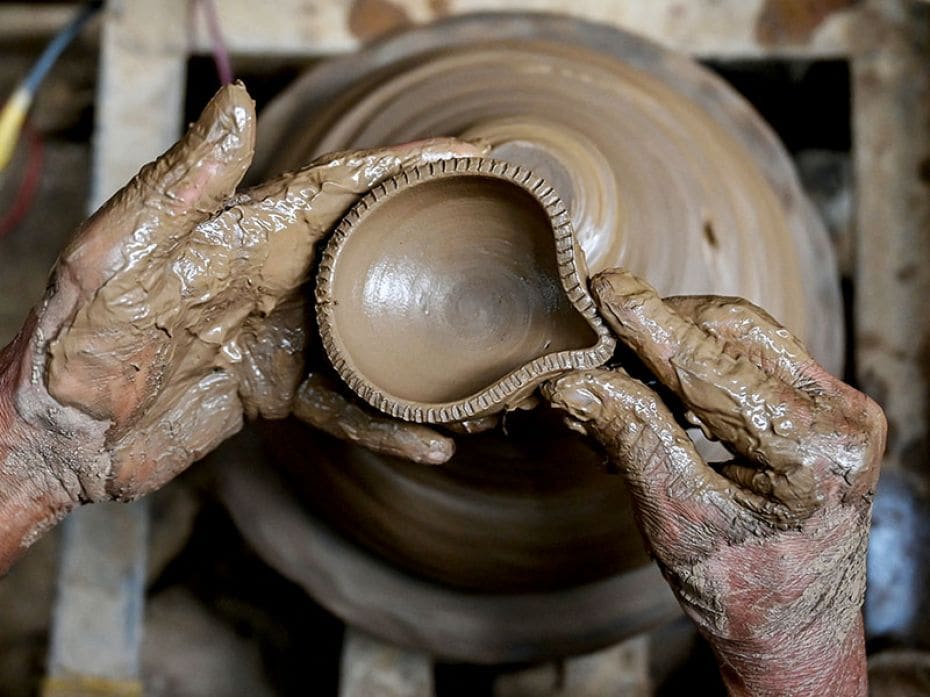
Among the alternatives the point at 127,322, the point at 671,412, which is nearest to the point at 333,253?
the point at 127,322

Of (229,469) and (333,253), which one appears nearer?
(333,253)

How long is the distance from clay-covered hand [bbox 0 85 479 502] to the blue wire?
3.25 ft

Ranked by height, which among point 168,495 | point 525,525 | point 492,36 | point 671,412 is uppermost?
point 492,36

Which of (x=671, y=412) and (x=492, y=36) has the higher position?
(x=492, y=36)

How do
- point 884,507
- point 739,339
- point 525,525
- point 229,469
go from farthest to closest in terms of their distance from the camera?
point 884,507 < point 229,469 < point 525,525 < point 739,339

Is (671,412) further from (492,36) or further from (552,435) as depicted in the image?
(492,36)

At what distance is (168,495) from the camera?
5.75 feet

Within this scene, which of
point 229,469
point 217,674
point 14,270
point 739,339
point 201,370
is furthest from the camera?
point 14,270

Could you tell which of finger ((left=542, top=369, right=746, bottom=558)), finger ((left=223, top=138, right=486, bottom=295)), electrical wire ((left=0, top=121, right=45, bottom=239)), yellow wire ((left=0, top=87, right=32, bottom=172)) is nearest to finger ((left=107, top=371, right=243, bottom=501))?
finger ((left=223, top=138, right=486, bottom=295))

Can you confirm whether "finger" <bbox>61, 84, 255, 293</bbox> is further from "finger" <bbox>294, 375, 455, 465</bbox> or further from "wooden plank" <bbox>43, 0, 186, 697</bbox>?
"wooden plank" <bbox>43, 0, 186, 697</bbox>

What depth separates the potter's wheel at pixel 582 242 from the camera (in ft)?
→ 3.72

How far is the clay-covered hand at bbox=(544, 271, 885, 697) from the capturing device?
2.60ft

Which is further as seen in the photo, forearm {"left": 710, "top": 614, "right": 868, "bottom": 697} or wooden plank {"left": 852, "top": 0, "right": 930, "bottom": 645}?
wooden plank {"left": 852, "top": 0, "right": 930, "bottom": 645}

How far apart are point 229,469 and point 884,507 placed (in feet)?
3.25
